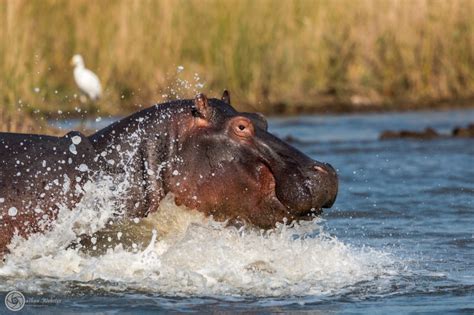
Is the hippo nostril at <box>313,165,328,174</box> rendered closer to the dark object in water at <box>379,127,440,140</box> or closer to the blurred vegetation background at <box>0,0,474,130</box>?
the dark object in water at <box>379,127,440,140</box>

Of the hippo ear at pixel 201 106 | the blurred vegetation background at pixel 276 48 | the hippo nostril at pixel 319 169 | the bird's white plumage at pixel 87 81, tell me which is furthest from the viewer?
the blurred vegetation background at pixel 276 48

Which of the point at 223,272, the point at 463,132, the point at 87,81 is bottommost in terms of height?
the point at 223,272

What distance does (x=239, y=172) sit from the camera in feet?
18.5

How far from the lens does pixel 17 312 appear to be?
5.15m

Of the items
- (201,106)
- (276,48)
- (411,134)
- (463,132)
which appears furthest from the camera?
(276,48)

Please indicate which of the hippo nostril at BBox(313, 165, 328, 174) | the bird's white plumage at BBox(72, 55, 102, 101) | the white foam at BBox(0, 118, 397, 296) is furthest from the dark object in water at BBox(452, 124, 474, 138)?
the hippo nostril at BBox(313, 165, 328, 174)

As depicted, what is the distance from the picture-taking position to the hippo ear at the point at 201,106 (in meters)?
5.74

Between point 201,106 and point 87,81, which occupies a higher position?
point 87,81

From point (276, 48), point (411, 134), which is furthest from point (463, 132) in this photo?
point (276, 48)

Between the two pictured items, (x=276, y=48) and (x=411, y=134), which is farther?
(x=276, y=48)

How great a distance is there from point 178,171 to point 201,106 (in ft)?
1.10

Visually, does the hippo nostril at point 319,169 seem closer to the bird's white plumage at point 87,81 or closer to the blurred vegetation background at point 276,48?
the blurred vegetation background at point 276,48

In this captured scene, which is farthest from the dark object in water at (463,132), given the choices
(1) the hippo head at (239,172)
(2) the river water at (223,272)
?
(1) the hippo head at (239,172)

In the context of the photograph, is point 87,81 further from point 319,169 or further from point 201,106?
point 319,169
